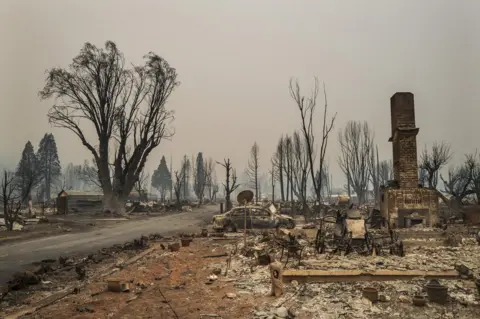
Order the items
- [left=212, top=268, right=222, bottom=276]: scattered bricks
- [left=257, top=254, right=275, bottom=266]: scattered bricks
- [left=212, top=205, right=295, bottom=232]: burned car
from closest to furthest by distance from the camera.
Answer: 1. [left=212, top=268, right=222, bottom=276]: scattered bricks
2. [left=257, top=254, right=275, bottom=266]: scattered bricks
3. [left=212, top=205, right=295, bottom=232]: burned car

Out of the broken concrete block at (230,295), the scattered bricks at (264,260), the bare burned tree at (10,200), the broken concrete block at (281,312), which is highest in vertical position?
the bare burned tree at (10,200)

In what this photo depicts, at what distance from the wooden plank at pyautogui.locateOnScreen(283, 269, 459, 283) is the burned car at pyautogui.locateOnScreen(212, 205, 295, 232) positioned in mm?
12456

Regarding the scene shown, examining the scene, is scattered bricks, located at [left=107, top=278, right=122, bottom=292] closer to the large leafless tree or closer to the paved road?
the paved road

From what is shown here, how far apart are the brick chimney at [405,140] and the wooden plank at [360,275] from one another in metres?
12.1

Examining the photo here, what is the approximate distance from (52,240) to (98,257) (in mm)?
6131

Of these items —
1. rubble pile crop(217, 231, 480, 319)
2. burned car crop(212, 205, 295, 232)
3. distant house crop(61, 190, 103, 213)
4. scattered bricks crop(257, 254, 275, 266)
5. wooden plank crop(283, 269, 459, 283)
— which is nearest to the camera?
rubble pile crop(217, 231, 480, 319)

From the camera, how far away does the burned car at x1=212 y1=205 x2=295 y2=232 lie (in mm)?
20859

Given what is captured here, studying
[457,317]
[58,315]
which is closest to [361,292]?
[457,317]

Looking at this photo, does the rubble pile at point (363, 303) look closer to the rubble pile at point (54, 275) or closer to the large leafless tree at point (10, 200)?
the rubble pile at point (54, 275)

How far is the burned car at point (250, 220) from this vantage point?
20859 millimetres

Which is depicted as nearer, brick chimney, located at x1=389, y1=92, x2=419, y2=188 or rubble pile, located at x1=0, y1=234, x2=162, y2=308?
rubble pile, located at x1=0, y1=234, x2=162, y2=308

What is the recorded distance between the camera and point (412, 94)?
20484 millimetres

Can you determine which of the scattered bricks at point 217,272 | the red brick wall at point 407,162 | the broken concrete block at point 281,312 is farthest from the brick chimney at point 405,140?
the broken concrete block at point 281,312

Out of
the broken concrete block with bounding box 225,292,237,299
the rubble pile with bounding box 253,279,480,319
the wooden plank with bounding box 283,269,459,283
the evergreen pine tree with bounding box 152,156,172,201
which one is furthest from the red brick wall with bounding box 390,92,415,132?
the evergreen pine tree with bounding box 152,156,172,201
